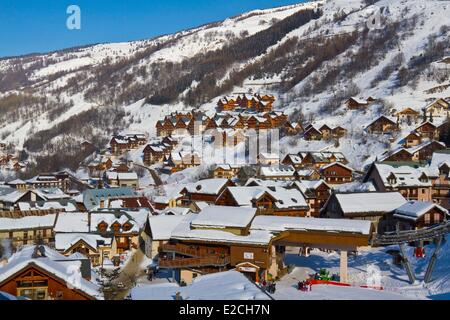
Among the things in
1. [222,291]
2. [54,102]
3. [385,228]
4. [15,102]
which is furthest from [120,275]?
[15,102]

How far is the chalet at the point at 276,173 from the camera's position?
46.1 m

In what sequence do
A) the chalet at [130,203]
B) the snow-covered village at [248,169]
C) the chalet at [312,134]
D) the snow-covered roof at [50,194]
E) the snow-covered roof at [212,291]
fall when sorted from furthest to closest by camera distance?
the chalet at [312,134], the snow-covered roof at [50,194], the chalet at [130,203], the snow-covered village at [248,169], the snow-covered roof at [212,291]

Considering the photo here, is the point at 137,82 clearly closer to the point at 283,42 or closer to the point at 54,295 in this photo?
the point at 283,42

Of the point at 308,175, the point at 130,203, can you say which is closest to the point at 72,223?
the point at 130,203

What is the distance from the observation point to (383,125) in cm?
5453

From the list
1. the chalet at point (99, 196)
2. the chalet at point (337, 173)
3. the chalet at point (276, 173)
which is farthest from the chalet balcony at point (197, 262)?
the chalet at point (337, 173)

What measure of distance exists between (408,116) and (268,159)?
56.9 ft

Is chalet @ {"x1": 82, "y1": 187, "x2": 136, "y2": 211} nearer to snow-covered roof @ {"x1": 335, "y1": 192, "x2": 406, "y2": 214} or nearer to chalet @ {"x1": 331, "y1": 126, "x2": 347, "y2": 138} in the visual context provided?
snow-covered roof @ {"x1": 335, "y1": 192, "x2": 406, "y2": 214}

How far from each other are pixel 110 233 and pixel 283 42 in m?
89.7

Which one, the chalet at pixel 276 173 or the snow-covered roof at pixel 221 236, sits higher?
the chalet at pixel 276 173

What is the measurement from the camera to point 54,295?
49.8 feet

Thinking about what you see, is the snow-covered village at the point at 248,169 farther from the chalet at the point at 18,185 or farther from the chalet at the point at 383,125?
the chalet at the point at 18,185

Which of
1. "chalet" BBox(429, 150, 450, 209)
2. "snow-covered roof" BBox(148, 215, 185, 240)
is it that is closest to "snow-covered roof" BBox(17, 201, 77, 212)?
"snow-covered roof" BBox(148, 215, 185, 240)

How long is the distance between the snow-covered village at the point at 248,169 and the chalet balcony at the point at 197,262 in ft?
0.36
